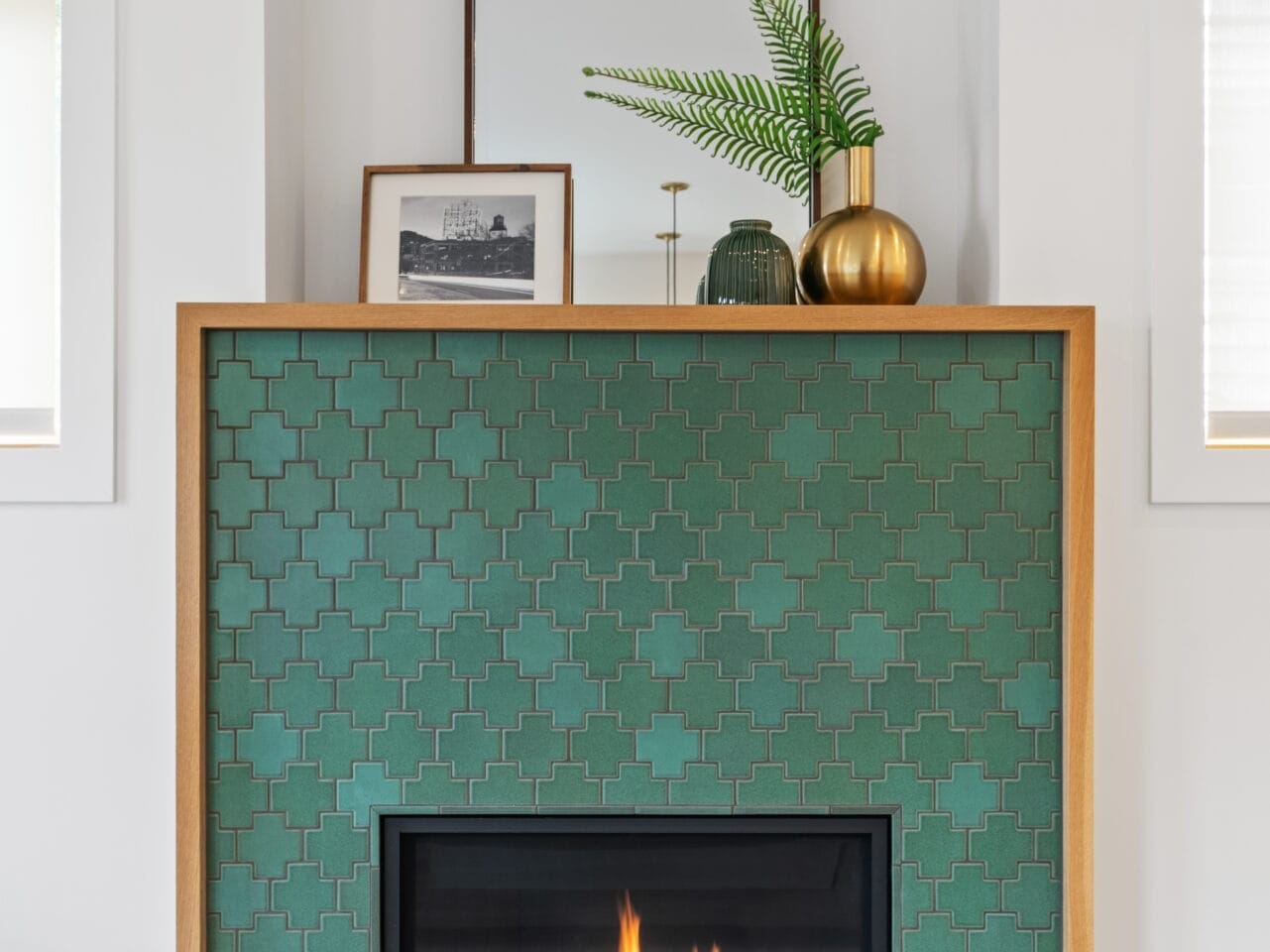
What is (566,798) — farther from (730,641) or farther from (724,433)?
(724,433)

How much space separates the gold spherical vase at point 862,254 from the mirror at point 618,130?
0.17 metres

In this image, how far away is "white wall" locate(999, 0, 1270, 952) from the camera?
4.92 feet

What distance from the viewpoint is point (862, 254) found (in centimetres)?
145

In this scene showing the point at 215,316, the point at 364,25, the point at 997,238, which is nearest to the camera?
the point at 215,316

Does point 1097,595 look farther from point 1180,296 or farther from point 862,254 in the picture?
point 862,254

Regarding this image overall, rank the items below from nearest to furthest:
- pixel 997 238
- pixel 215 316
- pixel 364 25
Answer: pixel 215 316 → pixel 997 238 → pixel 364 25

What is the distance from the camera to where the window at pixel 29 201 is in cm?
159

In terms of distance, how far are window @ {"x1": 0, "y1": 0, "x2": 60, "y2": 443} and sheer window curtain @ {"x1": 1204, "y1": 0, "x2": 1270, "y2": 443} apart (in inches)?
69.4

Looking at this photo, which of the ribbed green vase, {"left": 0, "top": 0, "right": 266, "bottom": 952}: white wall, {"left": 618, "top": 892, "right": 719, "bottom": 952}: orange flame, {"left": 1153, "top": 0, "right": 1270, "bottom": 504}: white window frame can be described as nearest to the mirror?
the ribbed green vase

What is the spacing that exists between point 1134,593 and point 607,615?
77 centimetres

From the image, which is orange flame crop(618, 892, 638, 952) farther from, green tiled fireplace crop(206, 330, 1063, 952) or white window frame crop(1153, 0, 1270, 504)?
white window frame crop(1153, 0, 1270, 504)

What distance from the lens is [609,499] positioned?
141cm

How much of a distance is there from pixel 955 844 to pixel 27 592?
1370mm

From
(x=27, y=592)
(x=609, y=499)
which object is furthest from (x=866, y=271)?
Answer: (x=27, y=592)
